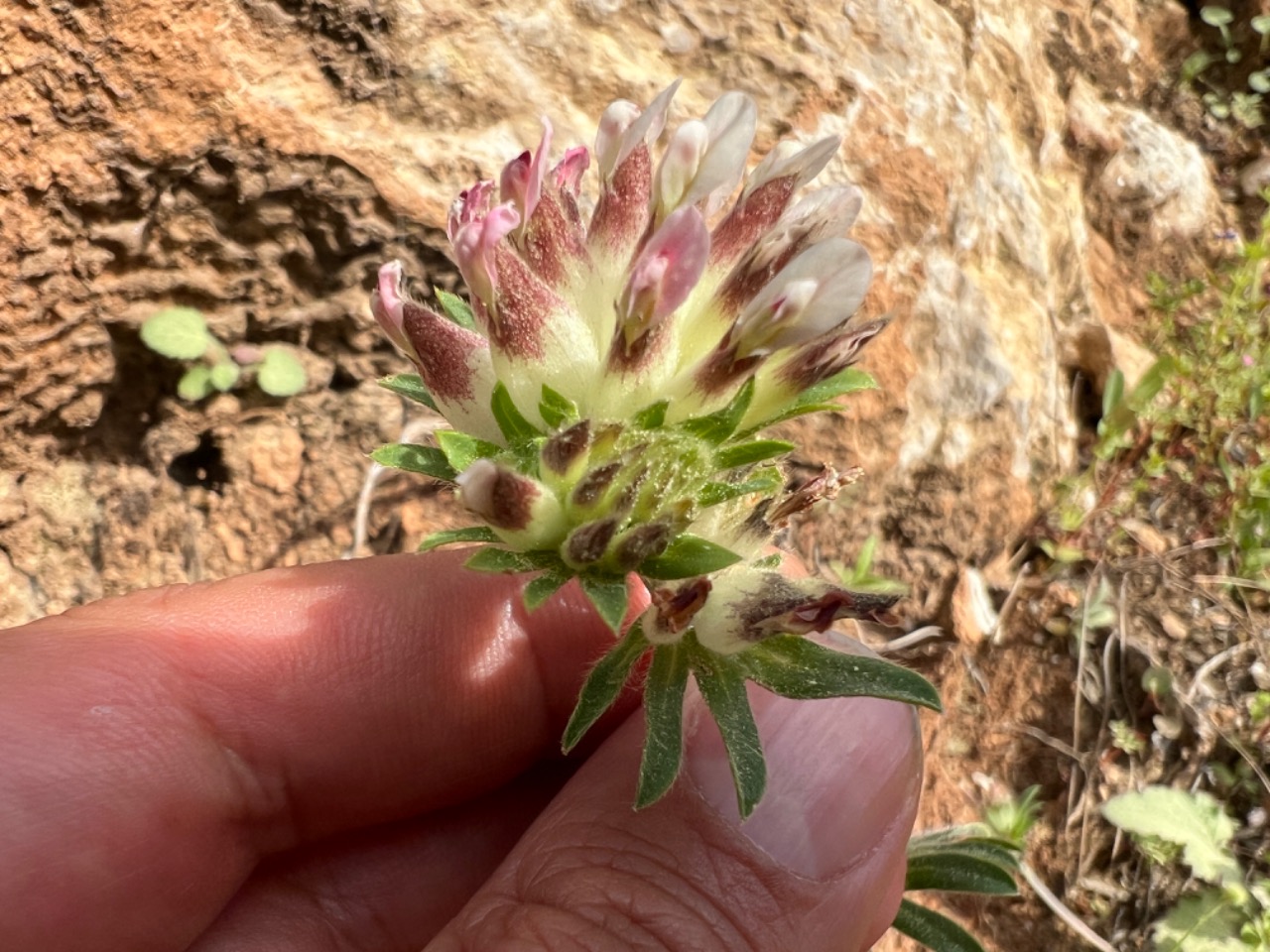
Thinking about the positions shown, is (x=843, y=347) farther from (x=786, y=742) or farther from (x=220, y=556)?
(x=220, y=556)

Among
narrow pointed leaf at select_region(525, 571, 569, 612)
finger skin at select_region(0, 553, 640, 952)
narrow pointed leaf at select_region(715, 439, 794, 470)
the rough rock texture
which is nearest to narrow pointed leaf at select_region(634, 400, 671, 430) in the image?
narrow pointed leaf at select_region(715, 439, 794, 470)

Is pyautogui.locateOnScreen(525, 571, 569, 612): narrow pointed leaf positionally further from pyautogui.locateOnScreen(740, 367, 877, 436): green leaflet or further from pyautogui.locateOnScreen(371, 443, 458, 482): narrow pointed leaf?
pyautogui.locateOnScreen(740, 367, 877, 436): green leaflet

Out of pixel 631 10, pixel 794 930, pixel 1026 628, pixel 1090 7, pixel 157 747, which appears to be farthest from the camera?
pixel 1090 7

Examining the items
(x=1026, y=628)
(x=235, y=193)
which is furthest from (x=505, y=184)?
(x=1026, y=628)

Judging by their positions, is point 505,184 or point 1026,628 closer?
point 505,184

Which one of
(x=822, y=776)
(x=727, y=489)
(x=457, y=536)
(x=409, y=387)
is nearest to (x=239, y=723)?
(x=409, y=387)

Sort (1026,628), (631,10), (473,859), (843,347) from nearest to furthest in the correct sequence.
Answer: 1. (843,347)
2. (473,859)
3. (631,10)
4. (1026,628)

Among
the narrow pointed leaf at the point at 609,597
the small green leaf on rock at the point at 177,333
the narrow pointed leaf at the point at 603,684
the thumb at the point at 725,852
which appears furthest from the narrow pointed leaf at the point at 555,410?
the small green leaf on rock at the point at 177,333

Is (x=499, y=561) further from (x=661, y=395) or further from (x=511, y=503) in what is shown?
(x=661, y=395)
